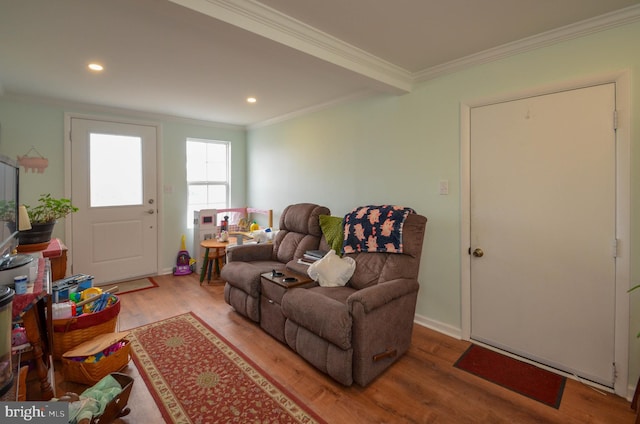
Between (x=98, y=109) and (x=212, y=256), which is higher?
(x=98, y=109)

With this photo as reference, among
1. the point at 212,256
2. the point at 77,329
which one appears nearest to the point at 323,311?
the point at 77,329

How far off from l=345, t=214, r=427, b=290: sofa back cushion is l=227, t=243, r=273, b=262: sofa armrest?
1.25 meters

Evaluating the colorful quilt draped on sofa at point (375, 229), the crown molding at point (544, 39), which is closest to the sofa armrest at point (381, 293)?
the colorful quilt draped on sofa at point (375, 229)

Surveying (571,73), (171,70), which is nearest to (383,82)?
(571,73)

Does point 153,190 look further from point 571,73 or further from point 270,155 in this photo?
point 571,73

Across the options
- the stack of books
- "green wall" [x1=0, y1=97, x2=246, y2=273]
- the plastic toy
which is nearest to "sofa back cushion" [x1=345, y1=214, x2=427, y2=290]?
the stack of books

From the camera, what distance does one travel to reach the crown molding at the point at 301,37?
5.46 feet

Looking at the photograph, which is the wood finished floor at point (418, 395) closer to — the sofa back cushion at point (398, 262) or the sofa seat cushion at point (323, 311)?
the sofa seat cushion at point (323, 311)

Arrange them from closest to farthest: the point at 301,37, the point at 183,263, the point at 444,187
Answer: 1. the point at 301,37
2. the point at 444,187
3. the point at 183,263

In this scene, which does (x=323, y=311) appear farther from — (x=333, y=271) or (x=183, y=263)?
(x=183, y=263)

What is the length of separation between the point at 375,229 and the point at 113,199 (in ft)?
11.6

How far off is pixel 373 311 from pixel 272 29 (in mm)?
1865

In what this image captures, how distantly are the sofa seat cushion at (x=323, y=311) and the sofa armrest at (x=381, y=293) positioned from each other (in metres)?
0.10

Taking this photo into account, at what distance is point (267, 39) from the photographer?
6.19 feet
